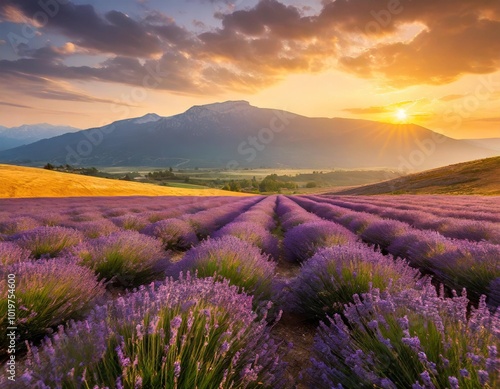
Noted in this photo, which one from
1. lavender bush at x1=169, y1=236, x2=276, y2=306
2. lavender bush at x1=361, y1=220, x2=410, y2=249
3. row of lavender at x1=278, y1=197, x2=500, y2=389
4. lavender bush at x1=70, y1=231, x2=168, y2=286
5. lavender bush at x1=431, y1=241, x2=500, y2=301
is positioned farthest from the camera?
lavender bush at x1=361, y1=220, x2=410, y2=249

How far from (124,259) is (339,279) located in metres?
3.03

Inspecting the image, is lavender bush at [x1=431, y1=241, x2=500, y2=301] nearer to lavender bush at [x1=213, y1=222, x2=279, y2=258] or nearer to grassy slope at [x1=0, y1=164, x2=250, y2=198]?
lavender bush at [x1=213, y1=222, x2=279, y2=258]

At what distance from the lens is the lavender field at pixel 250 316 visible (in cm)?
137

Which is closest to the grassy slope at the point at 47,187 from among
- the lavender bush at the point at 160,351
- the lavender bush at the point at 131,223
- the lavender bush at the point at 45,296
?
the lavender bush at the point at 131,223

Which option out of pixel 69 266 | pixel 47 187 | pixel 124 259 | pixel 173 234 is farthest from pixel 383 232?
pixel 47 187

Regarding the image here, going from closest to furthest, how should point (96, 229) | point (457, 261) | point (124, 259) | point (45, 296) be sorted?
point (45, 296) < point (457, 261) < point (124, 259) < point (96, 229)

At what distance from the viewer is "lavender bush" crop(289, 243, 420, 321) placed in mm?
2732

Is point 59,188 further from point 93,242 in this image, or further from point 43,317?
point 43,317

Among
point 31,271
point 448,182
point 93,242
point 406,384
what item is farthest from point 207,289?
point 448,182

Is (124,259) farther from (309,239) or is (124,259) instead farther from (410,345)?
(410,345)

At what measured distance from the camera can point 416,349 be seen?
4.28 feet

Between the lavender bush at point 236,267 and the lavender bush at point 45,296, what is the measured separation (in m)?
1.03

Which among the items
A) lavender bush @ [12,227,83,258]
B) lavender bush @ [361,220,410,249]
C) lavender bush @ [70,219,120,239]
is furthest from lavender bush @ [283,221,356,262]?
lavender bush @ [70,219,120,239]

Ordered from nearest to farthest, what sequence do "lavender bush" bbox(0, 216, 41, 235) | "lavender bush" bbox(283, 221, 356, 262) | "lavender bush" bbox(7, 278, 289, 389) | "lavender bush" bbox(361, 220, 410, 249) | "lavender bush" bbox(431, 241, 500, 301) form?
"lavender bush" bbox(7, 278, 289, 389), "lavender bush" bbox(431, 241, 500, 301), "lavender bush" bbox(283, 221, 356, 262), "lavender bush" bbox(361, 220, 410, 249), "lavender bush" bbox(0, 216, 41, 235)
